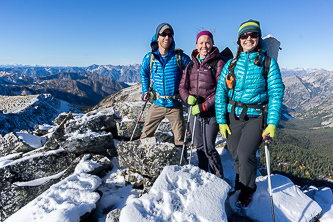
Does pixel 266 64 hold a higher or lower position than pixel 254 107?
higher

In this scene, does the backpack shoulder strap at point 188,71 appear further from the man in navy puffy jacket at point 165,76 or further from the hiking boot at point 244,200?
the hiking boot at point 244,200

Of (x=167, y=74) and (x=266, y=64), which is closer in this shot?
(x=266, y=64)

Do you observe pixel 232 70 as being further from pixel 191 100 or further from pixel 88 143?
pixel 88 143

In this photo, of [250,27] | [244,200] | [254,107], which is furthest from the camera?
[244,200]

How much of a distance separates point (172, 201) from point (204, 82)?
3581mm

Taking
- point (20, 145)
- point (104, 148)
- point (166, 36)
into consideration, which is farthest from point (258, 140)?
point (20, 145)

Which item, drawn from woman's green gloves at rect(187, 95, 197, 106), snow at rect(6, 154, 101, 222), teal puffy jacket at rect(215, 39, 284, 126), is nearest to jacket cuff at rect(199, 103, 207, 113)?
woman's green gloves at rect(187, 95, 197, 106)

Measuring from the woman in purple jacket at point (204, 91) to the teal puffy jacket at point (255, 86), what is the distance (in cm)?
64

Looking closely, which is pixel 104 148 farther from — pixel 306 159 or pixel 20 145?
pixel 306 159

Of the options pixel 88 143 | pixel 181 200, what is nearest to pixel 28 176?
pixel 88 143

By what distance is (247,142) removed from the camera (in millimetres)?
4754

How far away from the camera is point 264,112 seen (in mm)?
4641

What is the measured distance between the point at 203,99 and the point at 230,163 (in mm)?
6266

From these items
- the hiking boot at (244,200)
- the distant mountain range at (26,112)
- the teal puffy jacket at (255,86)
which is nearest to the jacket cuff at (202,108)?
the teal puffy jacket at (255,86)
